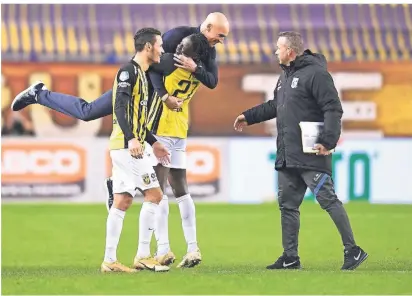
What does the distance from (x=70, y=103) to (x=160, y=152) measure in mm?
1139

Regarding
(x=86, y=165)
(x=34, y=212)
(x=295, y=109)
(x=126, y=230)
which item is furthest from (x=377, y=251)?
(x=86, y=165)

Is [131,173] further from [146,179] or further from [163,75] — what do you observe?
[163,75]

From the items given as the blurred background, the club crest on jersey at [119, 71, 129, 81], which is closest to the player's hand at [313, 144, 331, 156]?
the club crest on jersey at [119, 71, 129, 81]

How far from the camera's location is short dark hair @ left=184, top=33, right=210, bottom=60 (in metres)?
9.75

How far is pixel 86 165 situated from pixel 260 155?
2.64 metres

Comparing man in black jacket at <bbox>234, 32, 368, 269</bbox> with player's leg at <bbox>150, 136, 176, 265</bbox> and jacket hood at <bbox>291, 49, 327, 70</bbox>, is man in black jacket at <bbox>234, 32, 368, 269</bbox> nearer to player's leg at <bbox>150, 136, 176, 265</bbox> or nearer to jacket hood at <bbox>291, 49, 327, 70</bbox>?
jacket hood at <bbox>291, 49, 327, 70</bbox>

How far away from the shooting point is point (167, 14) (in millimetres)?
20625

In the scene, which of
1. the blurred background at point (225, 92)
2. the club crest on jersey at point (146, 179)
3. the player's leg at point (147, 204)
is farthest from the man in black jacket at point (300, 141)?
the blurred background at point (225, 92)

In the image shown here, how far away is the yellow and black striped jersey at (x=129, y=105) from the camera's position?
29.4 feet

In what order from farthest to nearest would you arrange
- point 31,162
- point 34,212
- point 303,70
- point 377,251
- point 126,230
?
point 31,162
point 34,212
point 126,230
point 377,251
point 303,70

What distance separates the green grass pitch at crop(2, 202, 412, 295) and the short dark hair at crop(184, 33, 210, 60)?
167cm

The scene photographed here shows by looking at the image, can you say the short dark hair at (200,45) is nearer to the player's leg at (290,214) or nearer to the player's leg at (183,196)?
the player's leg at (183,196)

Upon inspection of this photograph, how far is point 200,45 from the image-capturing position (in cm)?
979

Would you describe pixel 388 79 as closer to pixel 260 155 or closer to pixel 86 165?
pixel 260 155
